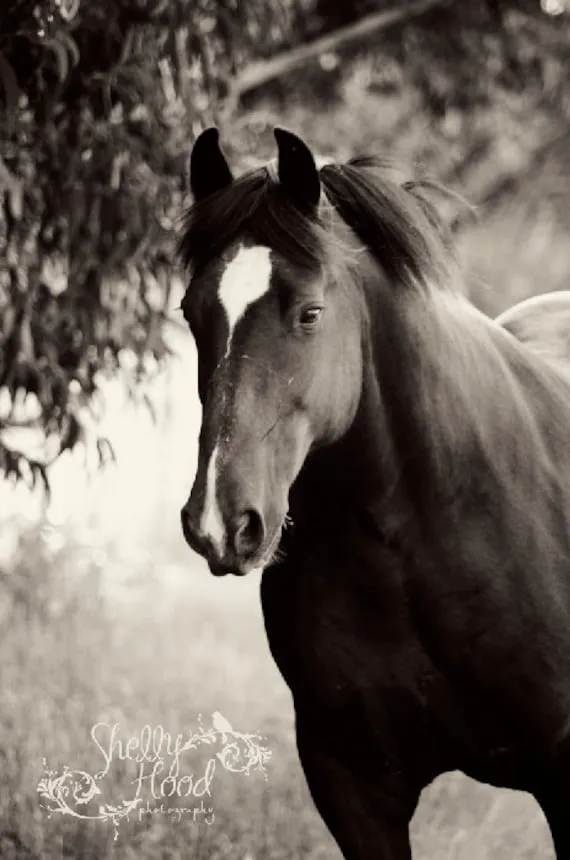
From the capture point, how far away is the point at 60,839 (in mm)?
4387

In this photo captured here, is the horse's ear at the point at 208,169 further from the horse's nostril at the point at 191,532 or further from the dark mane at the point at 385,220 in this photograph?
the horse's nostril at the point at 191,532

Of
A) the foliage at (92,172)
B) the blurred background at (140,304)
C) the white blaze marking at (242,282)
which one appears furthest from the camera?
the foliage at (92,172)

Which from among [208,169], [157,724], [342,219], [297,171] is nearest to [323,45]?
[157,724]

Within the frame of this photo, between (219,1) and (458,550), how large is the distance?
11.5 feet

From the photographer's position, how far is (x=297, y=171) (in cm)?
277

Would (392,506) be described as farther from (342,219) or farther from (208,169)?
(208,169)

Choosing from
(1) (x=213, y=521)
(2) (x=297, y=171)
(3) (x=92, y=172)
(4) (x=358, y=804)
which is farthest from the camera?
(3) (x=92, y=172)

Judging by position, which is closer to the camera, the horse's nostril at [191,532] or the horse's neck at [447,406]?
the horse's nostril at [191,532]

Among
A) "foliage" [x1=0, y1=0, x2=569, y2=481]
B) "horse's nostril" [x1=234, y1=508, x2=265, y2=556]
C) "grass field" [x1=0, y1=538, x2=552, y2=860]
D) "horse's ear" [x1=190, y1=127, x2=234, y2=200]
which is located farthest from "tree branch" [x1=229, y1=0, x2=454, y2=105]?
"horse's nostril" [x1=234, y1=508, x2=265, y2=556]

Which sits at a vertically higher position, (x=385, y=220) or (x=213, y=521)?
(x=385, y=220)

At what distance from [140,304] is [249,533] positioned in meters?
3.54

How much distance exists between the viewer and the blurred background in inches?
195

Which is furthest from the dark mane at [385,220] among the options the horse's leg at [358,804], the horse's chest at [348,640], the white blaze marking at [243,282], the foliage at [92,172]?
the foliage at [92,172]

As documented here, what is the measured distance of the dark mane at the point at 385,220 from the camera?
114 inches
